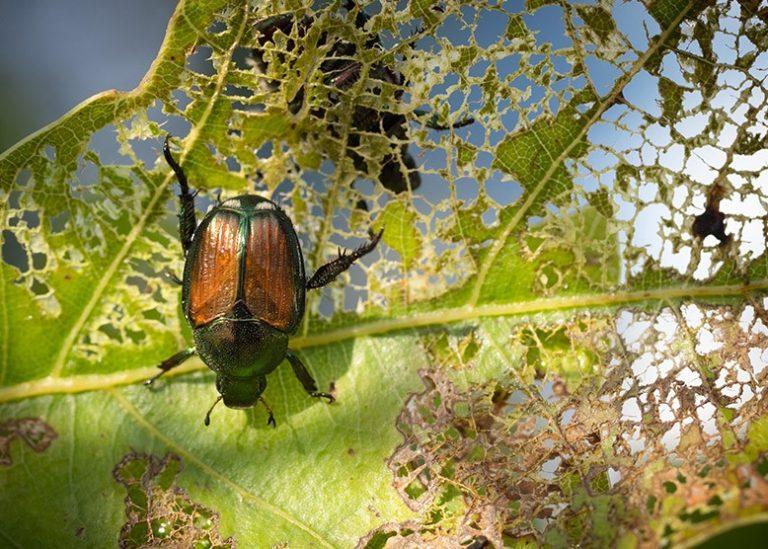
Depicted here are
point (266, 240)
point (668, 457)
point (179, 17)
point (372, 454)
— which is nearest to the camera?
point (668, 457)

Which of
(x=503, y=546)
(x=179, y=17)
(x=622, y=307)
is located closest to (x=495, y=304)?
(x=622, y=307)

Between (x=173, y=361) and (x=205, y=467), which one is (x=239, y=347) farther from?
(x=205, y=467)

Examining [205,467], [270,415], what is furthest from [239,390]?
[205,467]

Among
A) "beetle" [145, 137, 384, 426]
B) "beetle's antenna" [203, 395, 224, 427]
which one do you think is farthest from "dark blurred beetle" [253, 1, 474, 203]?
"beetle's antenna" [203, 395, 224, 427]

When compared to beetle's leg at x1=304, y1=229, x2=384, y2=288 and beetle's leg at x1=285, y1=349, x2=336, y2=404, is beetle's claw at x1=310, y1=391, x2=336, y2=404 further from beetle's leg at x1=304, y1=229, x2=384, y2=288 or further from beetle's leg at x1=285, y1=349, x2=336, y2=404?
beetle's leg at x1=304, y1=229, x2=384, y2=288

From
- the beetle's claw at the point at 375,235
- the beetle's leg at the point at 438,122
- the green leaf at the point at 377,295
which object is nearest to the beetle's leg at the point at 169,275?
the green leaf at the point at 377,295

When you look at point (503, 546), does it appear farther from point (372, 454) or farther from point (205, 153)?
point (205, 153)
